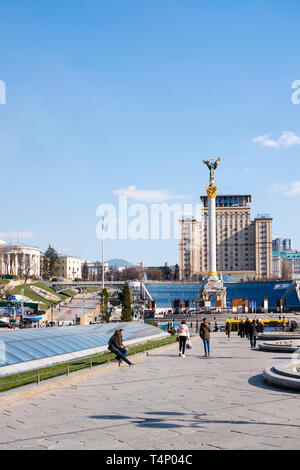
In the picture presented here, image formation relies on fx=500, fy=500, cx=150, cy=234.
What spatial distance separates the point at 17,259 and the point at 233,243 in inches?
3085

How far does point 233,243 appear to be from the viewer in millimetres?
179750

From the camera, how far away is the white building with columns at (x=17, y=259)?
133m

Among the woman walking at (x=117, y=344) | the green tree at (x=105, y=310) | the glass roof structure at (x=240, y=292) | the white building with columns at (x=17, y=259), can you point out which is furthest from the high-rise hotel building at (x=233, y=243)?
the woman walking at (x=117, y=344)

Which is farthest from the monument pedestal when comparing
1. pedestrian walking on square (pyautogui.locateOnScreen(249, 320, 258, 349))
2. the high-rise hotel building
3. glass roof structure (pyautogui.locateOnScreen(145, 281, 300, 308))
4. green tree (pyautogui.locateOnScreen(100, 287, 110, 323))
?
the high-rise hotel building

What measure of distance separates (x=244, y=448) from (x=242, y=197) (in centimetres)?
19096

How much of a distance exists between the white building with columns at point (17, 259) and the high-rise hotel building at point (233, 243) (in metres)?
52.3

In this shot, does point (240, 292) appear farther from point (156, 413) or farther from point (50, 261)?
point (156, 413)

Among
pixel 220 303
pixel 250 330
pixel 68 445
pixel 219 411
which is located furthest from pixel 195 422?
pixel 220 303

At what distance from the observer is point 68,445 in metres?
7.46

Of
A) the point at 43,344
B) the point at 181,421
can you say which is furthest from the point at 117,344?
the point at 181,421

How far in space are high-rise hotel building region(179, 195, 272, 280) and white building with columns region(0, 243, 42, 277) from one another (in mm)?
52341

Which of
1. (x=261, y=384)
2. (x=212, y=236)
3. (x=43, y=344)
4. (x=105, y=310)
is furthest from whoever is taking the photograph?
(x=212, y=236)

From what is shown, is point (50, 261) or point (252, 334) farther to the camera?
point (50, 261)
